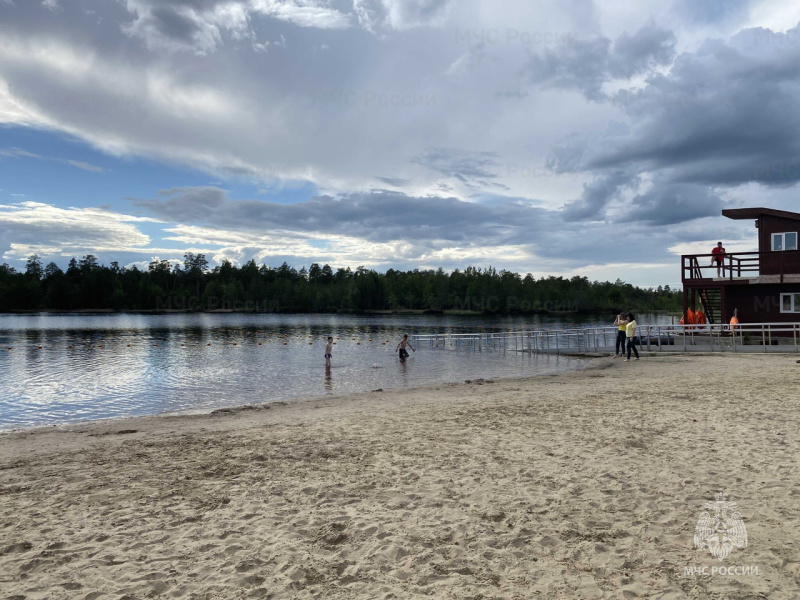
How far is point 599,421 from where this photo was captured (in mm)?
10719

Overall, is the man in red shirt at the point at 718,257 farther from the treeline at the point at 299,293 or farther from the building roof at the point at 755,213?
Answer: the treeline at the point at 299,293

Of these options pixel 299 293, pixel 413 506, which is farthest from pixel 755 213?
pixel 299 293

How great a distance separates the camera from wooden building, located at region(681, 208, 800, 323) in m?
28.0

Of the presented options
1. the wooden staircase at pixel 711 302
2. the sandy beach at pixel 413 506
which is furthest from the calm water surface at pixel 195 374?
the wooden staircase at pixel 711 302

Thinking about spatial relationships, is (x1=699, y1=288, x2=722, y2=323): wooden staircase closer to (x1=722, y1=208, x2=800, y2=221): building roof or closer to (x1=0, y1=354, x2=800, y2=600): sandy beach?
(x1=722, y1=208, x2=800, y2=221): building roof

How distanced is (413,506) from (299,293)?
580 feet

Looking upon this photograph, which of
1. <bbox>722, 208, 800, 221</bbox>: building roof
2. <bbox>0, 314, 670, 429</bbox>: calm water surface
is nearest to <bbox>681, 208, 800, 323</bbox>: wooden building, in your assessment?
<bbox>722, 208, 800, 221</bbox>: building roof

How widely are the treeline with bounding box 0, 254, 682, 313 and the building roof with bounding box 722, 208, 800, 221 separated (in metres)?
131

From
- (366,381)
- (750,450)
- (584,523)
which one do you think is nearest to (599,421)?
(750,450)

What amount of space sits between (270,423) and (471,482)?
653cm

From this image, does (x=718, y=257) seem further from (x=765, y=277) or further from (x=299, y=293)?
(x=299, y=293)

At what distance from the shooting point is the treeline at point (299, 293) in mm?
161000

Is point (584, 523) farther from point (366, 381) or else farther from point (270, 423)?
point (366, 381)

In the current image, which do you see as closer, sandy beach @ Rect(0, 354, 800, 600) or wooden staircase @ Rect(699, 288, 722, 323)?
sandy beach @ Rect(0, 354, 800, 600)
